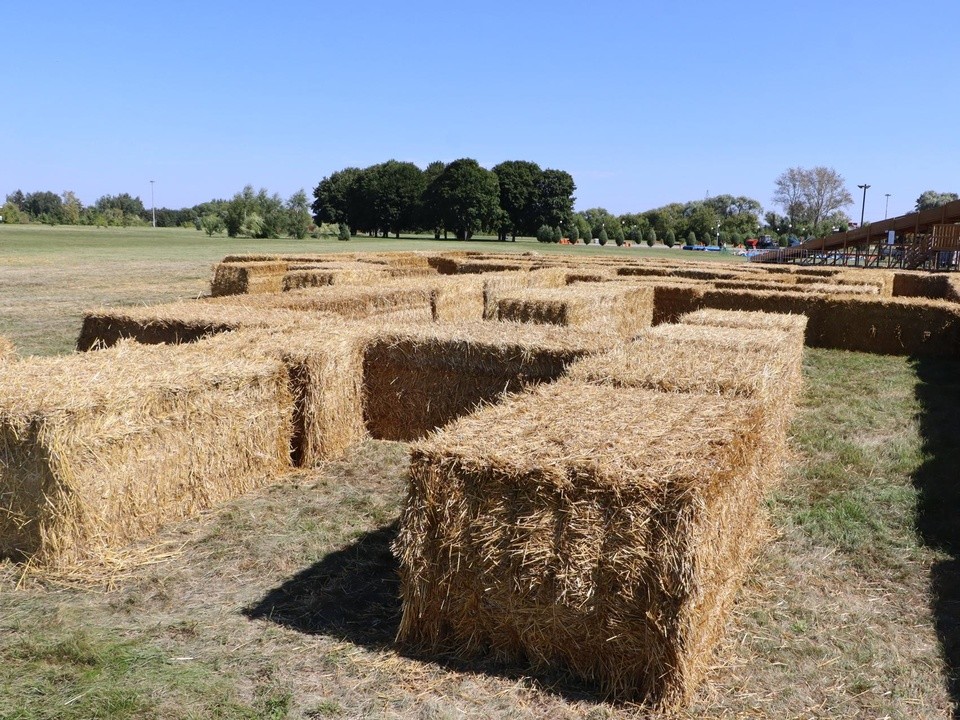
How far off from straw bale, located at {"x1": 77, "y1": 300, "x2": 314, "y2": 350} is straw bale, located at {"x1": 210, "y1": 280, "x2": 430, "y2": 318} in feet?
3.44

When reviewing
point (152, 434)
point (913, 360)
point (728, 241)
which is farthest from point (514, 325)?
point (728, 241)

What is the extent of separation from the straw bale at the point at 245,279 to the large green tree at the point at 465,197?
2507 inches

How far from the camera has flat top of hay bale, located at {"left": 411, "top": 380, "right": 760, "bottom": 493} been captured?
3.94 metres

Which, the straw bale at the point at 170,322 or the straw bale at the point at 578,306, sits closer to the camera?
the straw bale at the point at 170,322

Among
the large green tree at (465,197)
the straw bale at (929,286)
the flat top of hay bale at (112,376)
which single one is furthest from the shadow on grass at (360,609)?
the large green tree at (465,197)

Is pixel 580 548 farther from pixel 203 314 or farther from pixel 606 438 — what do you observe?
pixel 203 314

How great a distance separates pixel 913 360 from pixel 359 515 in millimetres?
13676

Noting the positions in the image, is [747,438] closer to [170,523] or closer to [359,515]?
[359,515]

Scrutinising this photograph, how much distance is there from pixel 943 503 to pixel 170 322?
8797 mm

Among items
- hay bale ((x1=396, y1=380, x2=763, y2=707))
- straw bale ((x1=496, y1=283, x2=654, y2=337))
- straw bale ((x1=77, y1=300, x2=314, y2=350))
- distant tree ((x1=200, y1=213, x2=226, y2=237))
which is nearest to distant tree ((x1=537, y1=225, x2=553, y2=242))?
distant tree ((x1=200, y1=213, x2=226, y2=237))

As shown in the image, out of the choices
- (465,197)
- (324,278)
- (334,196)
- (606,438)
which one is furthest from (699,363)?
(334,196)

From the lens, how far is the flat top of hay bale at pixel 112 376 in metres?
5.50

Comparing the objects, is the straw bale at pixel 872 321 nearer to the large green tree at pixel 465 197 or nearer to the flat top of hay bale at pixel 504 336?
the flat top of hay bale at pixel 504 336

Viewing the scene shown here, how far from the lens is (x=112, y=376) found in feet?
20.6
